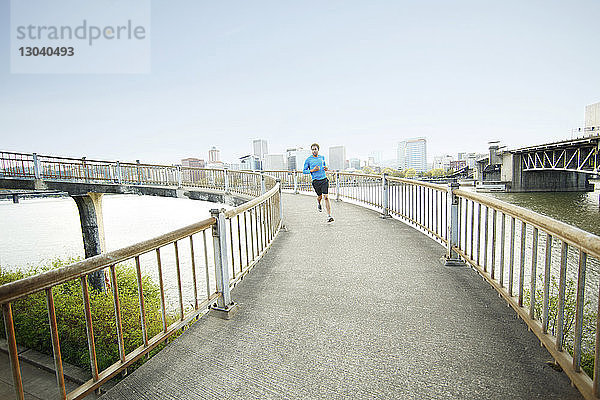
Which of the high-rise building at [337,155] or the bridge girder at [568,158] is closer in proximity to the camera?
the bridge girder at [568,158]

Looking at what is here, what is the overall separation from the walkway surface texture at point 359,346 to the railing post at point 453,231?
166 mm

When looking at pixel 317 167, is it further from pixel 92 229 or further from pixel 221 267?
pixel 92 229

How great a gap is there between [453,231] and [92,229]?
18.2 meters

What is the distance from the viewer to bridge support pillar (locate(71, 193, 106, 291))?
16672 millimetres

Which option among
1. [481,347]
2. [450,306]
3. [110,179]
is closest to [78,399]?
[481,347]

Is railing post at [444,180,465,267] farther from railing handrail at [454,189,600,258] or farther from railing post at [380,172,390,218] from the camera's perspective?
railing post at [380,172,390,218]

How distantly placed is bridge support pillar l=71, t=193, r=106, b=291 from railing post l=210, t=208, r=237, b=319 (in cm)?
1497

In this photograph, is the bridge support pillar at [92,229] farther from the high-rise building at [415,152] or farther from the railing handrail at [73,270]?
the high-rise building at [415,152]

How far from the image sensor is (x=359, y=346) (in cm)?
298

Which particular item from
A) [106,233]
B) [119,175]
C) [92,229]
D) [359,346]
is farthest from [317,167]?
[106,233]

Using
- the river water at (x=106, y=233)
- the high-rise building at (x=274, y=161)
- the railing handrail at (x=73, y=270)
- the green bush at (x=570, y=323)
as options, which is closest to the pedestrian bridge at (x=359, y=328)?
the railing handrail at (x=73, y=270)

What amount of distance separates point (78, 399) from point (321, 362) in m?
1.76

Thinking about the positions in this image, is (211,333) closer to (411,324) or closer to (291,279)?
(291,279)

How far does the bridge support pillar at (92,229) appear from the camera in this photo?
1667 cm
